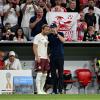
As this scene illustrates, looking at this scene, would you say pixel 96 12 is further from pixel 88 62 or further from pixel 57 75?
pixel 57 75

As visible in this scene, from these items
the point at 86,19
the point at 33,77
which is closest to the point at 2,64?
the point at 33,77

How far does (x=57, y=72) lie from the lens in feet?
44.8

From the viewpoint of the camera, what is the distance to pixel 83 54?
52.5 ft

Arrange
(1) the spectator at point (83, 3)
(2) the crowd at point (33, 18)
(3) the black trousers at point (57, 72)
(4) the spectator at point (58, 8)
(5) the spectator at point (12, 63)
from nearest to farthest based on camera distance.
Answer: (3) the black trousers at point (57, 72) < (5) the spectator at point (12, 63) < (2) the crowd at point (33, 18) < (4) the spectator at point (58, 8) < (1) the spectator at point (83, 3)

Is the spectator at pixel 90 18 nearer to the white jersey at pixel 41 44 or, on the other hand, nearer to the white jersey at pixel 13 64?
the white jersey at pixel 41 44

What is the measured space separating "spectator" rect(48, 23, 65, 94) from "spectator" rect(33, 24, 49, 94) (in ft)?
0.79

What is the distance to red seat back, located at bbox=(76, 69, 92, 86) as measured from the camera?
14868 mm

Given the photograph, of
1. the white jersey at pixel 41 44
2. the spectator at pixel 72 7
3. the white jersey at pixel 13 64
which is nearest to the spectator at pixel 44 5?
the spectator at pixel 72 7

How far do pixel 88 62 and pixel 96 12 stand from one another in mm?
2014

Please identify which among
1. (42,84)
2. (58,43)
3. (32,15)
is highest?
(32,15)

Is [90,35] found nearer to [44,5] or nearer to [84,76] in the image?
[84,76]

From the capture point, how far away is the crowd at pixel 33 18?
1422 cm

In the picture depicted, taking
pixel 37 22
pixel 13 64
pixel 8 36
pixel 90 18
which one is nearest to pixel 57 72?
pixel 13 64

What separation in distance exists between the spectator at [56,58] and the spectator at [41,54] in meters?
0.24
